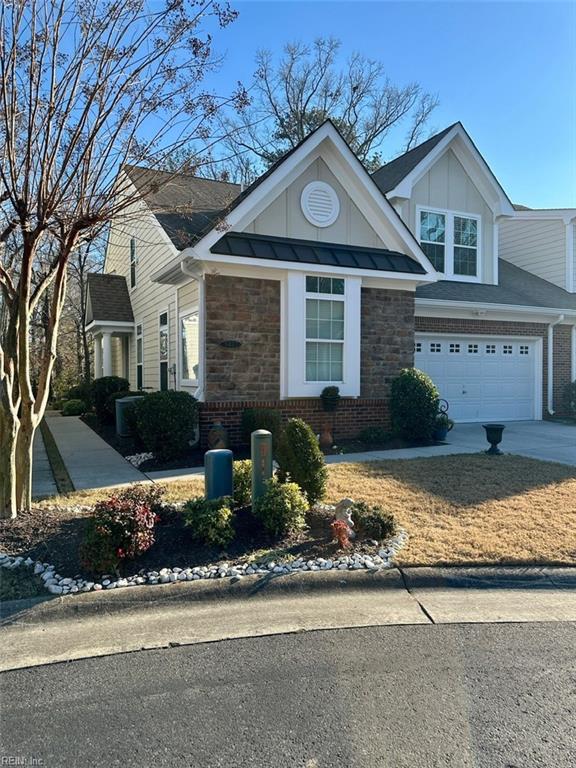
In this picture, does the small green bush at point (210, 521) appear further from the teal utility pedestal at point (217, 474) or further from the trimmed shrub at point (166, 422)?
the trimmed shrub at point (166, 422)

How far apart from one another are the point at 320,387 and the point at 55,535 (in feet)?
20.9

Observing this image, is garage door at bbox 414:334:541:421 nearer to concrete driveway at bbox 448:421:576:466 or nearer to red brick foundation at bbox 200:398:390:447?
concrete driveway at bbox 448:421:576:466

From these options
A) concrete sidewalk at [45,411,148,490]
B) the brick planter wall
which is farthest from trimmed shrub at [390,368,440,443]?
concrete sidewalk at [45,411,148,490]

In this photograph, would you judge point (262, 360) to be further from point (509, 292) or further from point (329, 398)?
point (509, 292)

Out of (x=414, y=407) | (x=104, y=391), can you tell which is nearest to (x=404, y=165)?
(x=414, y=407)

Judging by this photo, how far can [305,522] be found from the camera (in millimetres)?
5359

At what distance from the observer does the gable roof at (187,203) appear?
631cm

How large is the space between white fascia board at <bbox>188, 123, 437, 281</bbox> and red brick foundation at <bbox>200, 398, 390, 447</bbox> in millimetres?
2770

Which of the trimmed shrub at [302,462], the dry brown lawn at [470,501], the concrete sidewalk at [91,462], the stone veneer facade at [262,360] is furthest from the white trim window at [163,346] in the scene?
the trimmed shrub at [302,462]

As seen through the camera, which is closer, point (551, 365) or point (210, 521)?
point (210, 521)

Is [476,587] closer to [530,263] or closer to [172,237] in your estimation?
[172,237]

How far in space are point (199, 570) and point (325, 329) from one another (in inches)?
275

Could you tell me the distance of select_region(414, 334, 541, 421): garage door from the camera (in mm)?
13648

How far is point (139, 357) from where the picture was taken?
1631 cm
